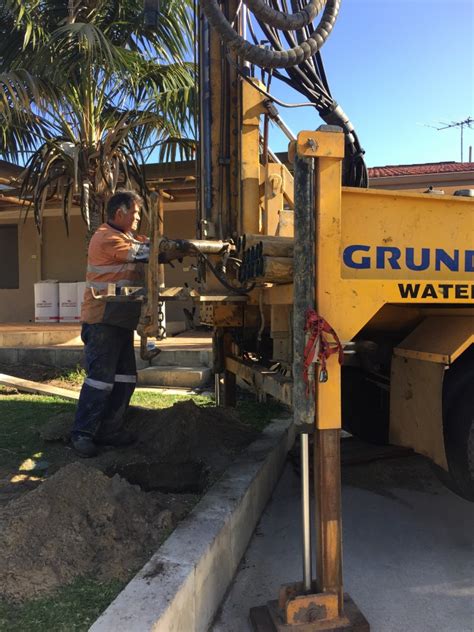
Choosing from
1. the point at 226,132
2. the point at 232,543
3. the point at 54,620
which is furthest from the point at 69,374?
the point at 54,620

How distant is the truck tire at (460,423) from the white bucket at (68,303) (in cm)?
1013

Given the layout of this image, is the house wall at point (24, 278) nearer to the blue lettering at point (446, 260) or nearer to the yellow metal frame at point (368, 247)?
the yellow metal frame at point (368, 247)

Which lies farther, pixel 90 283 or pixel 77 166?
pixel 77 166

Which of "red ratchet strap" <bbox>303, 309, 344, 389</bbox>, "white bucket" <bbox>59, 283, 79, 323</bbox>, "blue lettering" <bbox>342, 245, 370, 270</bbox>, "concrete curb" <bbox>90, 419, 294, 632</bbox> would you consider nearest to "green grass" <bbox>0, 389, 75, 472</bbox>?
"concrete curb" <bbox>90, 419, 294, 632</bbox>

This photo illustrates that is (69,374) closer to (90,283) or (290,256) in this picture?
(90,283)

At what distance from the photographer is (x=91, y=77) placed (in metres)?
7.53

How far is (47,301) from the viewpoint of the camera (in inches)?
467

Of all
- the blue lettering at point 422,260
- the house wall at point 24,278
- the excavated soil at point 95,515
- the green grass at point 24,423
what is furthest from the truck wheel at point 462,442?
the house wall at point 24,278

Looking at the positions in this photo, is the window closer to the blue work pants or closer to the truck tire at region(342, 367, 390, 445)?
the blue work pants

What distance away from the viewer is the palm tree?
734cm

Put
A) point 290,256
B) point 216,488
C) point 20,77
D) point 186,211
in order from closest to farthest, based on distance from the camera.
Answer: point 290,256
point 216,488
point 20,77
point 186,211

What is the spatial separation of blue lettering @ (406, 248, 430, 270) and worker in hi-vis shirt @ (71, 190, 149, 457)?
1.99 meters

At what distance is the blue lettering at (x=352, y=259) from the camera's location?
2406mm

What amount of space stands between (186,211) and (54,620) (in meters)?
11.5
